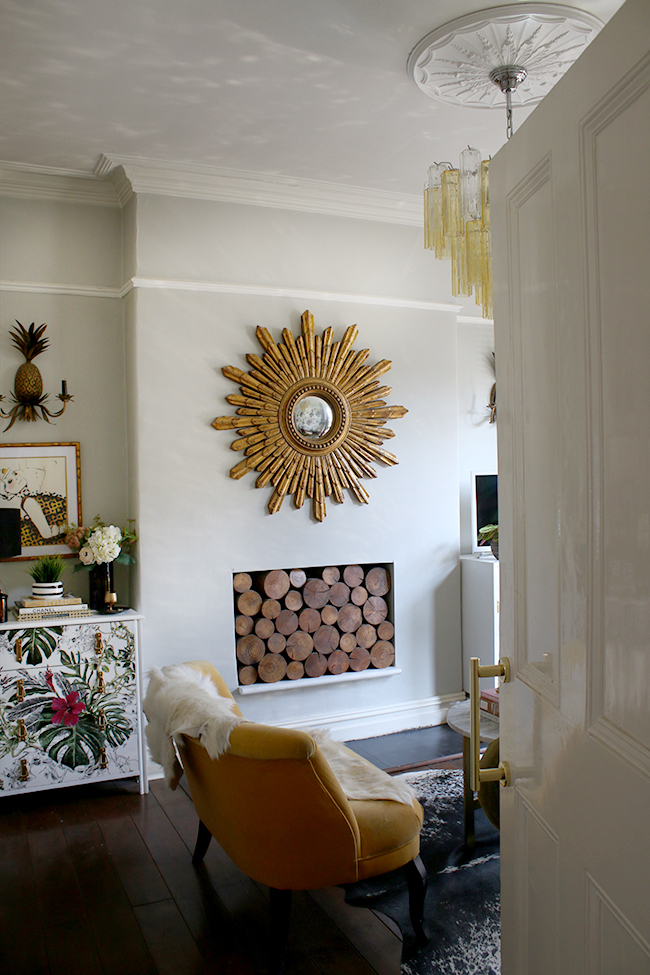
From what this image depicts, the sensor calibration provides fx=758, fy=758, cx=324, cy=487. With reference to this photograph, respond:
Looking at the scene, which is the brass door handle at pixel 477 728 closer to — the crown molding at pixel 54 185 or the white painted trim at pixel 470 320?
the crown molding at pixel 54 185

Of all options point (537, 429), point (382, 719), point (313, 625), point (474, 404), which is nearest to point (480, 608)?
point (382, 719)

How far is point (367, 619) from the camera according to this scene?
14.4 ft

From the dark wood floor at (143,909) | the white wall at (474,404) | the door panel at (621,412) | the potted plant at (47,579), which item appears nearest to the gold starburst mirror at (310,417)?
the white wall at (474,404)

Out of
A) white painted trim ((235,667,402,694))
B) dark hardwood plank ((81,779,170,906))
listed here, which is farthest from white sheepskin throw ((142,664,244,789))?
white painted trim ((235,667,402,694))

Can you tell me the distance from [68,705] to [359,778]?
1.61m

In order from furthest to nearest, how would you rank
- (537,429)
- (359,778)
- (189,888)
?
(189,888) → (359,778) → (537,429)

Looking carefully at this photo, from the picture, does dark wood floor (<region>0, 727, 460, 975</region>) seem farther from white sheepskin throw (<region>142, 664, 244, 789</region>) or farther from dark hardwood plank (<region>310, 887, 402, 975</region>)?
white sheepskin throw (<region>142, 664, 244, 789</region>)

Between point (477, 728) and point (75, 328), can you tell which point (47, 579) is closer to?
point (75, 328)

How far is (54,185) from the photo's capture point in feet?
12.8

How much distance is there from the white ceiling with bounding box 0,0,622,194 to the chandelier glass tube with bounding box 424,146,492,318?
459mm

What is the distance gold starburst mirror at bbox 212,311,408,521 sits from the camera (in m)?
4.07

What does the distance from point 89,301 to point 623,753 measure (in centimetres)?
377

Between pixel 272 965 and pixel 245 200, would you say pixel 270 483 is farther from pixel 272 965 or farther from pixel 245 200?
pixel 272 965

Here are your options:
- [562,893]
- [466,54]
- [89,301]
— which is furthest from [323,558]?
[562,893]
